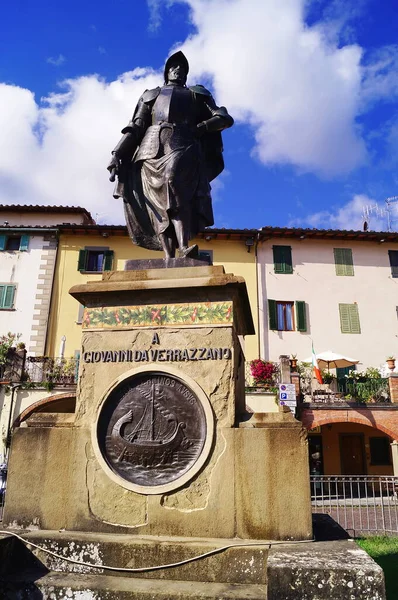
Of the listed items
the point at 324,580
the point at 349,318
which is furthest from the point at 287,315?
the point at 324,580

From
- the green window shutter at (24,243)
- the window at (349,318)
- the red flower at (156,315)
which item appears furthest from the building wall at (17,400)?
the red flower at (156,315)

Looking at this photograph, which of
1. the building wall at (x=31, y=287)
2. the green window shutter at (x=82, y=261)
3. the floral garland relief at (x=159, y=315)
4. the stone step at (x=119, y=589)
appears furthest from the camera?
the green window shutter at (x=82, y=261)

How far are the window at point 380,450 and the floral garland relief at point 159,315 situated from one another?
76.5 feet

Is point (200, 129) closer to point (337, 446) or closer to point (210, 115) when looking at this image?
point (210, 115)

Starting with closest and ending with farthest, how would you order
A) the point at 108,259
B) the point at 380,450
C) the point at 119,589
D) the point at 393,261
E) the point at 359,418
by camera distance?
the point at 119,589
the point at 359,418
the point at 380,450
the point at 108,259
the point at 393,261

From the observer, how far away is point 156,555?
347 centimetres

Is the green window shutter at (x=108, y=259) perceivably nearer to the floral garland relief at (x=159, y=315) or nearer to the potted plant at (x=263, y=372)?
the potted plant at (x=263, y=372)

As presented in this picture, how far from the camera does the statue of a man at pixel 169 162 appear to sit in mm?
5086

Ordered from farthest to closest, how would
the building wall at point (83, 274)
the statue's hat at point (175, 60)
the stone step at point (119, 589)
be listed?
the building wall at point (83, 274)
the statue's hat at point (175, 60)
the stone step at point (119, 589)

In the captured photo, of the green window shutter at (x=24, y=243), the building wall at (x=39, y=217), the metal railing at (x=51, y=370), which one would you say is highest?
the building wall at (x=39, y=217)

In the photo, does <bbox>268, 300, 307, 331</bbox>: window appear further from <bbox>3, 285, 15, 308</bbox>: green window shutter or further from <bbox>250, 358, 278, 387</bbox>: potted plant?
<bbox>3, 285, 15, 308</bbox>: green window shutter

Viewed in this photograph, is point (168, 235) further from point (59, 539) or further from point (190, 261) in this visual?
point (59, 539)

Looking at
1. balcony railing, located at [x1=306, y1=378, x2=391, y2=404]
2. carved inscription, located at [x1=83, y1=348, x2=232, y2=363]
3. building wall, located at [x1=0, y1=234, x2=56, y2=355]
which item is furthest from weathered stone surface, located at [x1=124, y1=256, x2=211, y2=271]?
building wall, located at [x1=0, y1=234, x2=56, y2=355]

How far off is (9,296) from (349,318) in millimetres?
18053
